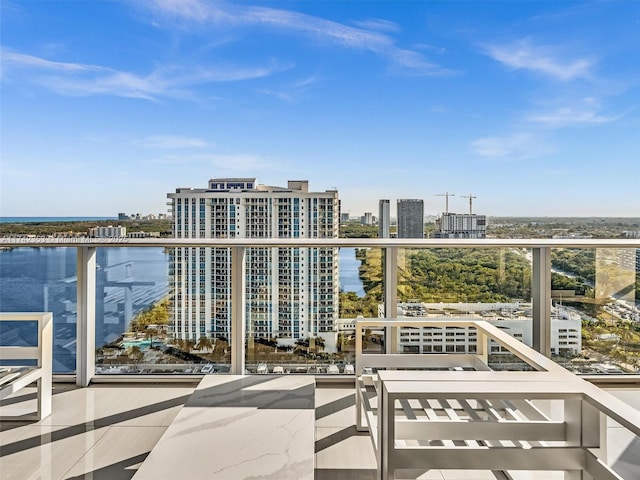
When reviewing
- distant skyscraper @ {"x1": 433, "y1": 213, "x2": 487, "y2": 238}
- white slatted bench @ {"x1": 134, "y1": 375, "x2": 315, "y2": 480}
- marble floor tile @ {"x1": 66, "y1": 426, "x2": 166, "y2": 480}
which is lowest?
marble floor tile @ {"x1": 66, "y1": 426, "x2": 166, "y2": 480}

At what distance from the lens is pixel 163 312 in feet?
10.2

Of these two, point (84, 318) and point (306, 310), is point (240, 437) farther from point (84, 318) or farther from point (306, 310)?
point (84, 318)

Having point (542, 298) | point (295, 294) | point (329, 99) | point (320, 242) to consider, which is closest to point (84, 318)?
point (295, 294)

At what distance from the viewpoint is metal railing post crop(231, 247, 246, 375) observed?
3055 mm

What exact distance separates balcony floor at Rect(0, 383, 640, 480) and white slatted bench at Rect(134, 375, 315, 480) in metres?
0.11

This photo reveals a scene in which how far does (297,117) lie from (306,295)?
4.98m

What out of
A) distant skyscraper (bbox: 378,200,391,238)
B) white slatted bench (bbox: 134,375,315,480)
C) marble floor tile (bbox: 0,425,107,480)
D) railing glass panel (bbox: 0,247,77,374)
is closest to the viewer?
white slatted bench (bbox: 134,375,315,480)

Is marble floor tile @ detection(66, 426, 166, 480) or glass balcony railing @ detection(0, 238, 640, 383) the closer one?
marble floor tile @ detection(66, 426, 166, 480)

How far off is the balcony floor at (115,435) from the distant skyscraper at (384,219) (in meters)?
1.27

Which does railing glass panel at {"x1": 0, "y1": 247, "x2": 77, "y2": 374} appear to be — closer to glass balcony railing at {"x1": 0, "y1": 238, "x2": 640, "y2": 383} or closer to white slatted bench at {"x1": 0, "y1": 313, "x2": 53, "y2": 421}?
glass balcony railing at {"x1": 0, "y1": 238, "x2": 640, "y2": 383}

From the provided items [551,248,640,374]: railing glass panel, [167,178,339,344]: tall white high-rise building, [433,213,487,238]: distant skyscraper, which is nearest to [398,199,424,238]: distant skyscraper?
[433,213,487,238]: distant skyscraper

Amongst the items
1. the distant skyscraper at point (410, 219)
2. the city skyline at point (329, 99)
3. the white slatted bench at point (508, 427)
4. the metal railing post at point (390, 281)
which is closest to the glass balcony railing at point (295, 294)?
the metal railing post at point (390, 281)

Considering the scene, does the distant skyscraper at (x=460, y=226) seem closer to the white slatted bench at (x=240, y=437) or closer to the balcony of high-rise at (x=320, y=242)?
the balcony of high-rise at (x=320, y=242)

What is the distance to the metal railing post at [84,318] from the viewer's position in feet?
9.80
